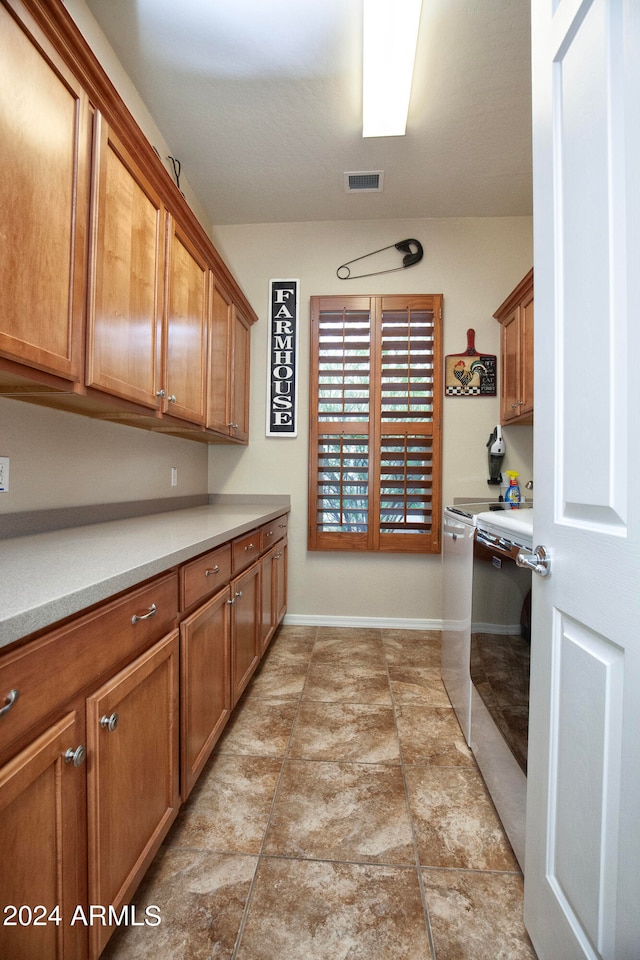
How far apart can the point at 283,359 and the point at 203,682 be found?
2.41 meters

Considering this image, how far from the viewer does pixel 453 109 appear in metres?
2.34

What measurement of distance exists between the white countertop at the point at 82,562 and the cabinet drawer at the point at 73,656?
0.14 ft

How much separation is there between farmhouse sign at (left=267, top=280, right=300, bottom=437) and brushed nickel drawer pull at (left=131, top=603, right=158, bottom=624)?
7.59ft

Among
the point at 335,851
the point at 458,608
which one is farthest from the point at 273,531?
the point at 335,851

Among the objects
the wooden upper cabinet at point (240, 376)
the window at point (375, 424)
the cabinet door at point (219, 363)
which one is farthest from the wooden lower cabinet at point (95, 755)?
the window at point (375, 424)

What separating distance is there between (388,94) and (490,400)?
188 cm

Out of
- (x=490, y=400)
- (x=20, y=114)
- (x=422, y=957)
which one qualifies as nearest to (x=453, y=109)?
(x=490, y=400)

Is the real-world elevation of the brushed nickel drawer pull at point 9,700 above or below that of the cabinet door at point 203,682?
above

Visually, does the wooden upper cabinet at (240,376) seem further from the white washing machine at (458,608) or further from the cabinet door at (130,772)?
the cabinet door at (130,772)

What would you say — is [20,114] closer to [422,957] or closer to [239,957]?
[239,957]

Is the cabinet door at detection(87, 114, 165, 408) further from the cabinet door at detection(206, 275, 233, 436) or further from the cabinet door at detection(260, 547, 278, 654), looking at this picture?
the cabinet door at detection(260, 547, 278, 654)

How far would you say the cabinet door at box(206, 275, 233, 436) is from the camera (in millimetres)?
2500

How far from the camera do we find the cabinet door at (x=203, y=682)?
138 centimetres

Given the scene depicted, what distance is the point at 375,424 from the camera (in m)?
3.27
